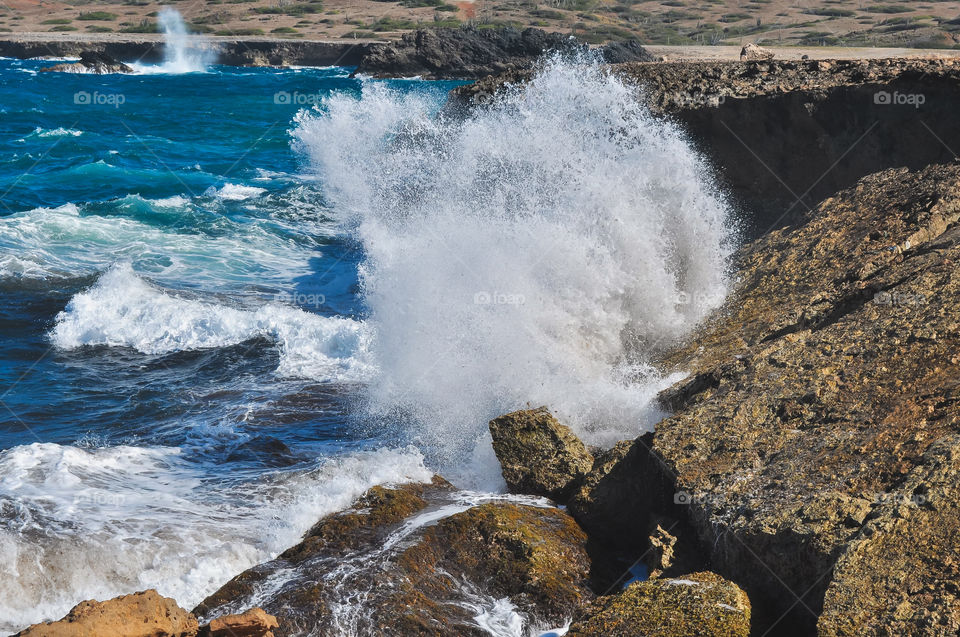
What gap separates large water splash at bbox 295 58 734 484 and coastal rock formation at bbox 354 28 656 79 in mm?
36439

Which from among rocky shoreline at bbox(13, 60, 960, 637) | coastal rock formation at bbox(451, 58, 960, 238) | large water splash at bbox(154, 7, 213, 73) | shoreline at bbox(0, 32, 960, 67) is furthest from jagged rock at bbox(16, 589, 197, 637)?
shoreline at bbox(0, 32, 960, 67)

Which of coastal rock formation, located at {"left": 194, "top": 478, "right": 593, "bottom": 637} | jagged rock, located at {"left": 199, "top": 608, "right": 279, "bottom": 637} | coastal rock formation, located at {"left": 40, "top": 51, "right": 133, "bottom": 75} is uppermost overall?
jagged rock, located at {"left": 199, "top": 608, "right": 279, "bottom": 637}

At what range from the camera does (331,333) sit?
902 cm

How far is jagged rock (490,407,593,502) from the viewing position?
549 cm

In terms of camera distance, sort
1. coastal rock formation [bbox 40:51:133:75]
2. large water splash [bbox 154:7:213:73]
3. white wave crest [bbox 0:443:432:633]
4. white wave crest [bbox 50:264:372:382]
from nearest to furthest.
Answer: white wave crest [bbox 0:443:432:633] → white wave crest [bbox 50:264:372:382] → coastal rock formation [bbox 40:51:133:75] → large water splash [bbox 154:7:213:73]

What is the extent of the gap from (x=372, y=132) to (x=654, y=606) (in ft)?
48.4

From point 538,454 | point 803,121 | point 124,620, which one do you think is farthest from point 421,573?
point 803,121

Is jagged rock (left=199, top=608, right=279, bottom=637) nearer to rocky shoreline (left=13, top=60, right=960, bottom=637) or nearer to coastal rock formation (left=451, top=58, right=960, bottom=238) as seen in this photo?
rocky shoreline (left=13, top=60, right=960, bottom=637)

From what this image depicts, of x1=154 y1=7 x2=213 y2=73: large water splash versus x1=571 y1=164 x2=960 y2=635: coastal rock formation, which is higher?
x1=571 y1=164 x2=960 y2=635: coastal rock formation

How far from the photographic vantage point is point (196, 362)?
8.70 metres

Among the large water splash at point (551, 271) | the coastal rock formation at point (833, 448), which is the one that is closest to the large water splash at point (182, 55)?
the large water splash at point (551, 271)

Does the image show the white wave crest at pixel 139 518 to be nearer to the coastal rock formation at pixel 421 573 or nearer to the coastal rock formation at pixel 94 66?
the coastal rock formation at pixel 421 573

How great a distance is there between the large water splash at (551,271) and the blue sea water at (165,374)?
0.63 m

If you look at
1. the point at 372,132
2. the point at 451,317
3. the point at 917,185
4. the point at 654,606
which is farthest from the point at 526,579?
the point at 372,132
